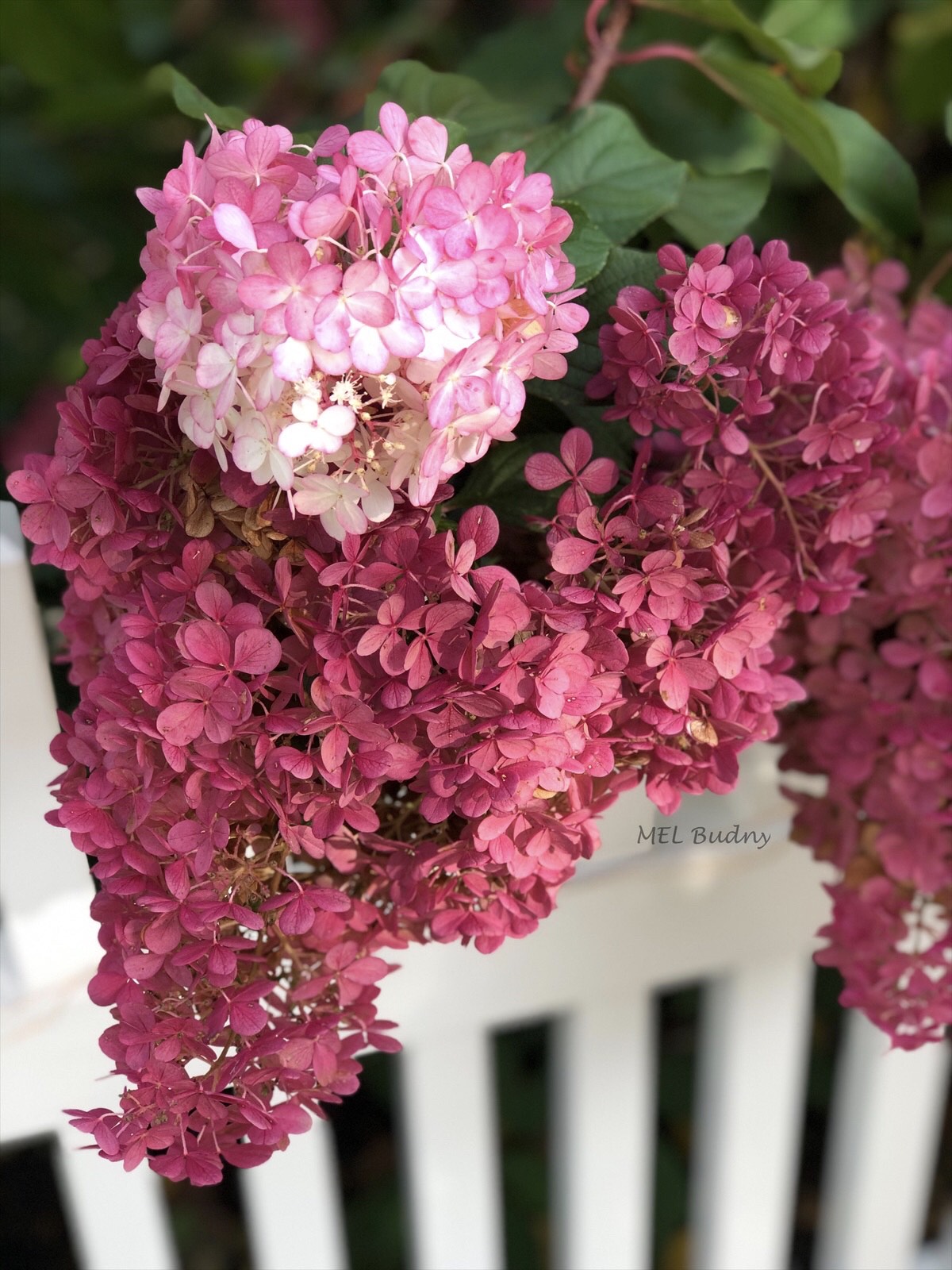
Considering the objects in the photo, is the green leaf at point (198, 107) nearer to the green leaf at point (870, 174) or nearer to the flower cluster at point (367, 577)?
the flower cluster at point (367, 577)

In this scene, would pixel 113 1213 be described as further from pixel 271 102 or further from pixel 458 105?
pixel 271 102

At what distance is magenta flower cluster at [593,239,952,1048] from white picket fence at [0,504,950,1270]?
9cm

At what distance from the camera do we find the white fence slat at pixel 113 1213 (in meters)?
0.71

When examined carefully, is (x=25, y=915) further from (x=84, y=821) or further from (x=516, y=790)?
(x=516, y=790)

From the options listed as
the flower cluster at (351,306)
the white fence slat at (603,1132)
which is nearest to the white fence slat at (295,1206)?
the white fence slat at (603,1132)

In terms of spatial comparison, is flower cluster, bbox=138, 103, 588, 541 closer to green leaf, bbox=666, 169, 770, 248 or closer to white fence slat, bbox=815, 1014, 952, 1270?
green leaf, bbox=666, 169, 770, 248

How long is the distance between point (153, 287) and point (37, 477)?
86mm

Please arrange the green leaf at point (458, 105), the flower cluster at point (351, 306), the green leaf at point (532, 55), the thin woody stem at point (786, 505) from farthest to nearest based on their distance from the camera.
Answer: the green leaf at point (532, 55) < the green leaf at point (458, 105) < the thin woody stem at point (786, 505) < the flower cluster at point (351, 306)

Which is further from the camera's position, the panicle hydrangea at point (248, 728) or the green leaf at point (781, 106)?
the green leaf at point (781, 106)

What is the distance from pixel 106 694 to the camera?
40 centimetres

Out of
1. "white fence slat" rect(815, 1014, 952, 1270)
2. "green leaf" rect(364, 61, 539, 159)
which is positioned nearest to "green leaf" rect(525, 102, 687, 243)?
"green leaf" rect(364, 61, 539, 159)

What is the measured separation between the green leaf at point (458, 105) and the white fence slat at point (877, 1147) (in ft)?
2.35

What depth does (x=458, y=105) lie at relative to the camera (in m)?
0.59

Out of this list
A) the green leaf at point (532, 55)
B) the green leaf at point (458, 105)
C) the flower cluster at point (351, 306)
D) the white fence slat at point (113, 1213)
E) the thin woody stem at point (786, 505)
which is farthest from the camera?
the green leaf at point (532, 55)
